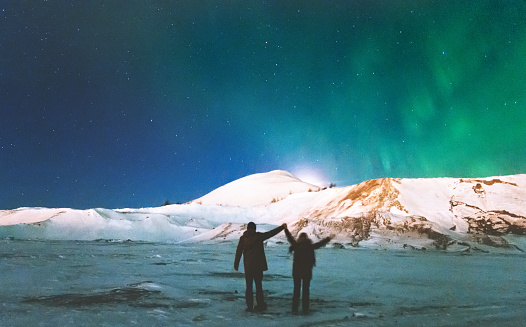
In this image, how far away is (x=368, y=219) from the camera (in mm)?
38750

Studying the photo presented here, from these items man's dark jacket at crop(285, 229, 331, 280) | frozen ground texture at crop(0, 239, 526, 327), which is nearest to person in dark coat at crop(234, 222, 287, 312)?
frozen ground texture at crop(0, 239, 526, 327)

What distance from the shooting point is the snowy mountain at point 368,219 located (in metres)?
35.5

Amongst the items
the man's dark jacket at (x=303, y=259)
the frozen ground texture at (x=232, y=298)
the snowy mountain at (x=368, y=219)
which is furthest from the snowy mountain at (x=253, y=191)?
the man's dark jacket at (x=303, y=259)

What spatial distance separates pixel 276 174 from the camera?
431 feet

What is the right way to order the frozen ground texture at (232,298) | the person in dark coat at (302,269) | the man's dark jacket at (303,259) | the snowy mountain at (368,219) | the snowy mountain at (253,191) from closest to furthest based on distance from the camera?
the frozen ground texture at (232,298) → the person in dark coat at (302,269) → the man's dark jacket at (303,259) → the snowy mountain at (368,219) → the snowy mountain at (253,191)

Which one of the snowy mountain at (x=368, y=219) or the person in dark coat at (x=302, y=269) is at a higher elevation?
the snowy mountain at (x=368, y=219)

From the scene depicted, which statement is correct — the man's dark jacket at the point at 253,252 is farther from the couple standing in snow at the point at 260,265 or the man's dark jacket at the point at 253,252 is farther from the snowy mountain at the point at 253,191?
the snowy mountain at the point at 253,191

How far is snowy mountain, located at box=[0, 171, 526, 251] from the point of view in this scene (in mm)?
35469

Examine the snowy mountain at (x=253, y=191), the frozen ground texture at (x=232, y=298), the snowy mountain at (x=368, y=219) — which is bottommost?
the frozen ground texture at (x=232, y=298)

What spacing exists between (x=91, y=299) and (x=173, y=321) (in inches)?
120

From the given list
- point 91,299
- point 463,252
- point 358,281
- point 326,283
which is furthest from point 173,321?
point 463,252

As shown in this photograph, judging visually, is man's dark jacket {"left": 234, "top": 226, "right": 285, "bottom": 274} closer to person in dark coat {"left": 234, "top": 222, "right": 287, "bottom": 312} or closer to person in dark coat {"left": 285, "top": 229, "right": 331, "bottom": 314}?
person in dark coat {"left": 234, "top": 222, "right": 287, "bottom": 312}

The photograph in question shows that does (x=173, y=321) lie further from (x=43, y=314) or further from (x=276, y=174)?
(x=276, y=174)

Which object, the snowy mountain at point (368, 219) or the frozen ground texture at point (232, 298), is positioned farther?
the snowy mountain at point (368, 219)
